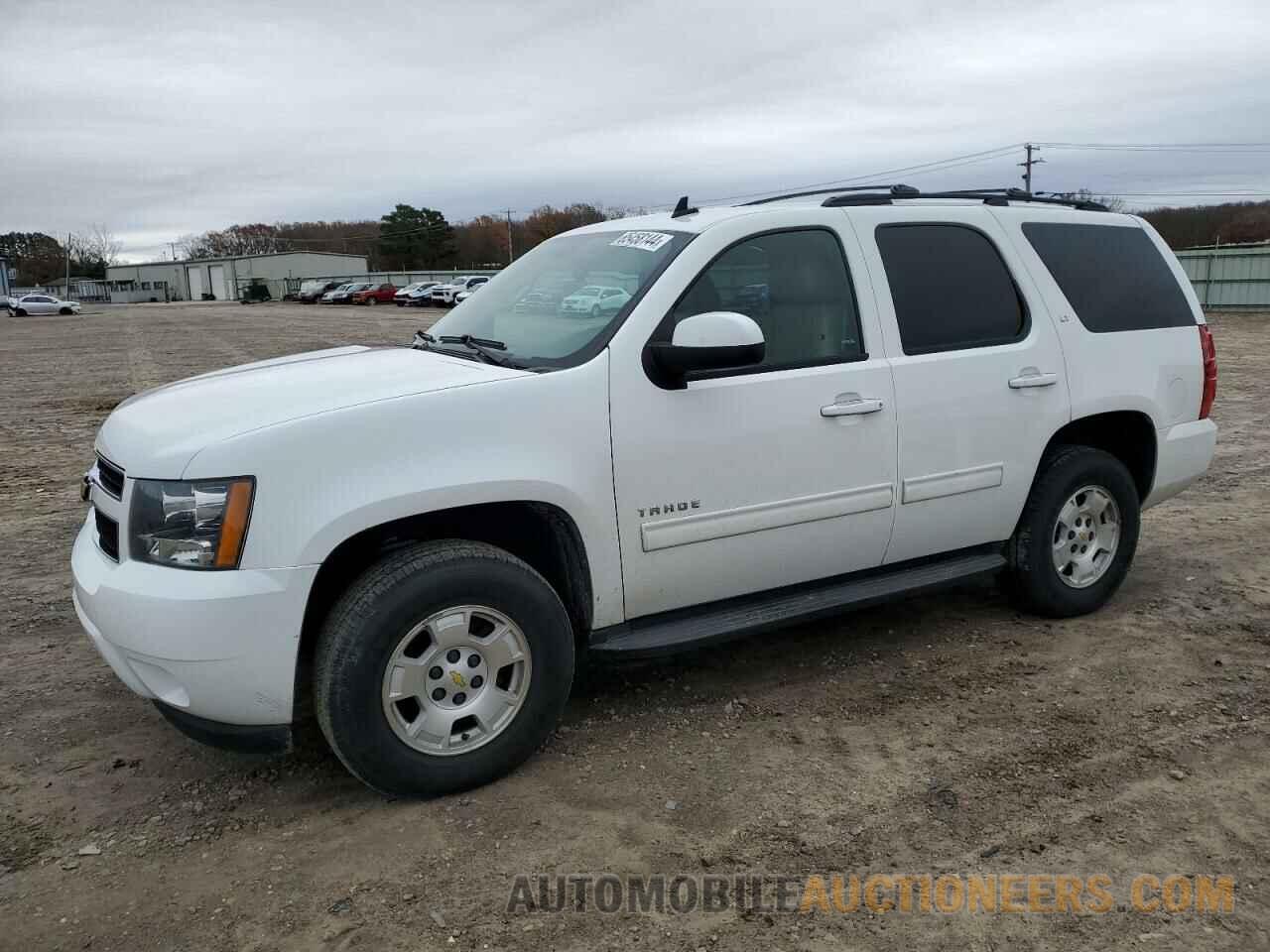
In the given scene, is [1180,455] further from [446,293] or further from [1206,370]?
[446,293]

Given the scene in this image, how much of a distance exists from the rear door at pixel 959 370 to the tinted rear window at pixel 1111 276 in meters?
0.26

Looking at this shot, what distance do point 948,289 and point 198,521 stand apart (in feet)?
10.2

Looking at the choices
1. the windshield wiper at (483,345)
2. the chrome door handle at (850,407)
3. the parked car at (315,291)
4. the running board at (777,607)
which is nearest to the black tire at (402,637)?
the running board at (777,607)

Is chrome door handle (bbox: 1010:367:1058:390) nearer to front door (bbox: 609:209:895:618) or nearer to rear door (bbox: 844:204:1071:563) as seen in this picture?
rear door (bbox: 844:204:1071:563)

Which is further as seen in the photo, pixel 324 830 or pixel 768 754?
pixel 768 754

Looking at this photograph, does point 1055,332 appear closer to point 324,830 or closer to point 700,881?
point 700,881

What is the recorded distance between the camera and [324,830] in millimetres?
3234

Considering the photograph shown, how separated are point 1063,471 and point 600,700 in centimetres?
236

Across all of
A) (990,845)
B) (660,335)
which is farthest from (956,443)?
(990,845)

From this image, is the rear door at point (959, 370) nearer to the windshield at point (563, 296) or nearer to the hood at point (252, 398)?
the windshield at point (563, 296)

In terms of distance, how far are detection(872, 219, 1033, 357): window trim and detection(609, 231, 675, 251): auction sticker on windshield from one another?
924 millimetres

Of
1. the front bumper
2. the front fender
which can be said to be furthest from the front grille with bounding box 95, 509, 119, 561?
the front fender

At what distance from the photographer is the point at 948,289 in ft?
14.3

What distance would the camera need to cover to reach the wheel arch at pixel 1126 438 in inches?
192
